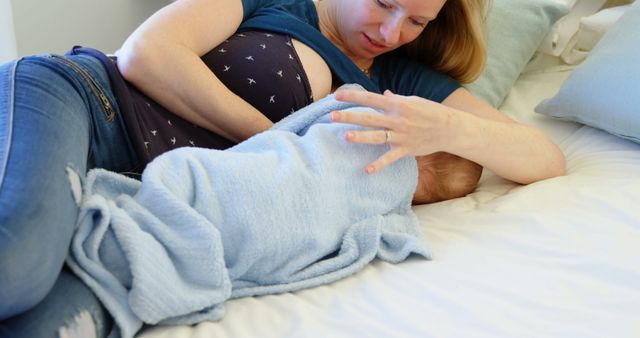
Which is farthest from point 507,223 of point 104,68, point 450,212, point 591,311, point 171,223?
point 104,68

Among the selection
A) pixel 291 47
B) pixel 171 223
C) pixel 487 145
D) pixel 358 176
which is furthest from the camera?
pixel 291 47

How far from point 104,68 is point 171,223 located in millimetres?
387

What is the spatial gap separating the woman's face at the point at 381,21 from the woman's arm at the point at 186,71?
29 cm

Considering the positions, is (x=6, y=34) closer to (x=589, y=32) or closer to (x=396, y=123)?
(x=396, y=123)

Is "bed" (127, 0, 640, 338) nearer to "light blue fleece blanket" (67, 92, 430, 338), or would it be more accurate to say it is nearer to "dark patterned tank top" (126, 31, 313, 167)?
"light blue fleece blanket" (67, 92, 430, 338)

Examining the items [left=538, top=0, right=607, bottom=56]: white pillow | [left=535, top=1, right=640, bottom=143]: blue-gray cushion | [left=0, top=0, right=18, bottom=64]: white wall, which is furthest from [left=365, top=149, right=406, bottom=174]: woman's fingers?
[left=0, top=0, right=18, bottom=64]: white wall

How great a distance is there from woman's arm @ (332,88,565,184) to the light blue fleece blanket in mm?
41

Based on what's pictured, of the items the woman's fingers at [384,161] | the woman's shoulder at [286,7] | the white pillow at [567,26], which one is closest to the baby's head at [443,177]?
the woman's fingers at [384,161]

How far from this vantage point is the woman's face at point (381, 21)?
117 centimetres

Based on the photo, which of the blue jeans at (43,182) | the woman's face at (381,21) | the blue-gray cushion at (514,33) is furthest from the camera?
the blue-gray cushion at (514,33)

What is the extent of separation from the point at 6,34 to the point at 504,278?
1455mm

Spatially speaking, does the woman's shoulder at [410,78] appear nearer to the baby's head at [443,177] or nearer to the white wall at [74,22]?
the baby's head at [443,177]

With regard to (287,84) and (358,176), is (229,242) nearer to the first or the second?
(358,176)

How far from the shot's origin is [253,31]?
120 cm
